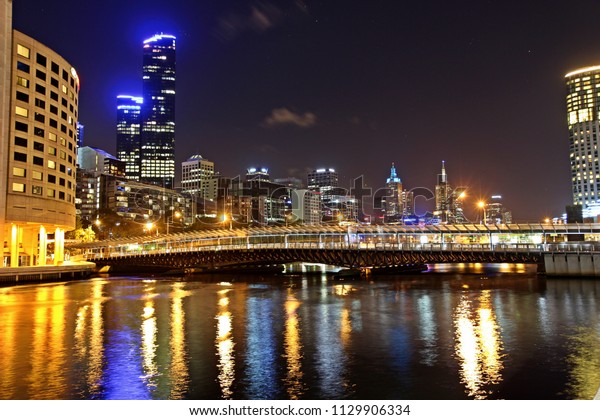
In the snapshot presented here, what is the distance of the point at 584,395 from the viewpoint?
64.6ft

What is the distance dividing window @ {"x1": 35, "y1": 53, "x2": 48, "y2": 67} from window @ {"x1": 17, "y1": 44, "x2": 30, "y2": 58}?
2.13 m

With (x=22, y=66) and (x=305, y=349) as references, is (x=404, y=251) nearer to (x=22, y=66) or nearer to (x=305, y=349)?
(x=305, y=349)

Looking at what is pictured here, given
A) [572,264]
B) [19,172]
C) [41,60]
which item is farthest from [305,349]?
[41,60]

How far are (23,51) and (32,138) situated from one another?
613 inches

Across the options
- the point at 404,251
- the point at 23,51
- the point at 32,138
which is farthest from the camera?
the point at 32,138

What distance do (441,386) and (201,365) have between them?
11.3 meters

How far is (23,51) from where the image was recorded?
300 feet

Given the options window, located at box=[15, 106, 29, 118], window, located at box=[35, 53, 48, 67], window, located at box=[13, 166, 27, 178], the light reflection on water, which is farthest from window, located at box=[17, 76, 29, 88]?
the light reflection on water

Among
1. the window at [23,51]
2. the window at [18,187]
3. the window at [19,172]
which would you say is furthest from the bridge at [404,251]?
the window at [23,51]

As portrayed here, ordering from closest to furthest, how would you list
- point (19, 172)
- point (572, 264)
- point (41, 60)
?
point (572, 264), point (19, 172), point (41, 60)

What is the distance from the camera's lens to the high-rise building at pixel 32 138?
286ft

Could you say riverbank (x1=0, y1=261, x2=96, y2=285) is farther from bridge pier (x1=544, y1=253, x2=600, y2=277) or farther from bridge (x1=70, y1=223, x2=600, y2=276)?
bridge pier (x1=544, y1=253, x2=600, y2=277)

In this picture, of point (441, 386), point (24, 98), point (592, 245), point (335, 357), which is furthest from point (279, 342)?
point (24, 98)

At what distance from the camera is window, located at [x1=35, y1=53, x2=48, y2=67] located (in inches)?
3725
